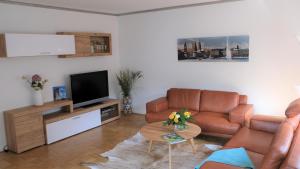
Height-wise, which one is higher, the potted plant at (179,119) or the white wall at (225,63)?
the white wall at (225,63)

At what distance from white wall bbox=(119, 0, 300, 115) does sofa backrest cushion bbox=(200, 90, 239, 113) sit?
289mm

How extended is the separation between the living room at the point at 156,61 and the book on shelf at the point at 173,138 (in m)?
0.40

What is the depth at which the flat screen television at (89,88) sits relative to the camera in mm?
5011

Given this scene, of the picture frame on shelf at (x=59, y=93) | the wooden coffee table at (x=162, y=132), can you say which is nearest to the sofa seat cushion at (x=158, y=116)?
the wooden coffee table at (x=162, y=132)

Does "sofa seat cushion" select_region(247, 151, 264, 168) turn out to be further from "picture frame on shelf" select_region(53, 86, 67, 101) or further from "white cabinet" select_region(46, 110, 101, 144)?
"picture frame on shelf" select_region(53, 86, 67, 101)

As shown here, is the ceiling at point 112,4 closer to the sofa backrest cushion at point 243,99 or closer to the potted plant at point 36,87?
the potted plant at point 36,87

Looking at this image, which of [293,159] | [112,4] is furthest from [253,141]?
[112,4]

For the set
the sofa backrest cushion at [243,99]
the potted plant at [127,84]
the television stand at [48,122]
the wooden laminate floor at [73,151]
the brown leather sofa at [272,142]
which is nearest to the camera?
the brown leather sofa at [272,142]

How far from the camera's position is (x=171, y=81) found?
5586 millimetres

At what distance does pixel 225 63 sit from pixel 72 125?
3142mm

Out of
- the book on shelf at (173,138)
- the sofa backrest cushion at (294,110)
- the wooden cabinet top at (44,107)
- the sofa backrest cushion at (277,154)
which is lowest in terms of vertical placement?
the book on shelf at (173,138)

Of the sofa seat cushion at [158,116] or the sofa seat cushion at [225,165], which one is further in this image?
the sofa seat cushion at [158,116]

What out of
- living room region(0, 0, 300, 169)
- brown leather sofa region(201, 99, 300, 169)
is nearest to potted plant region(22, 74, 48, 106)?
living room region(0, 0, 300, 169)

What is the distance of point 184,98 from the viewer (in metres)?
5.02
